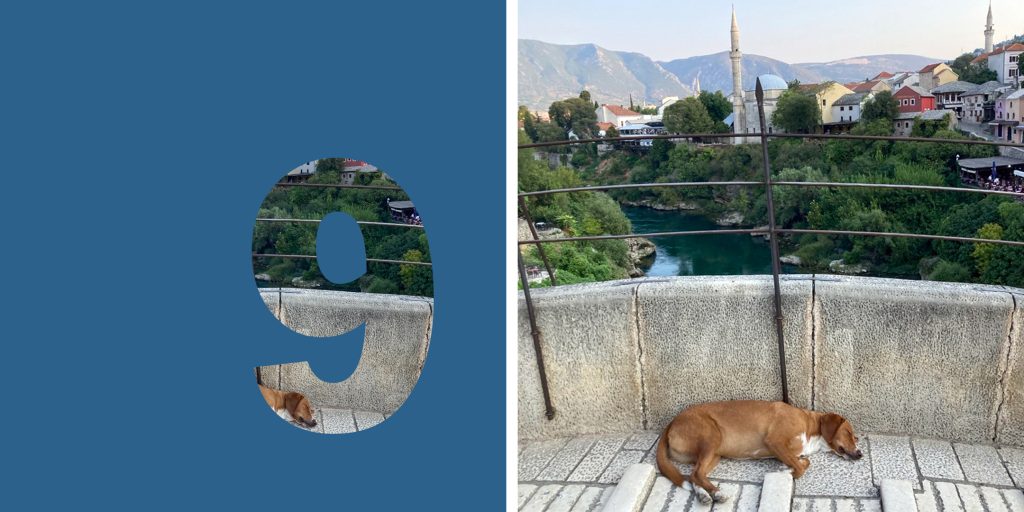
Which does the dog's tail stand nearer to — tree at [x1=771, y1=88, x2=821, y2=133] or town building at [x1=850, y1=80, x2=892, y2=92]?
tree at [x1=771, y1=88, x2=821, y2=133]

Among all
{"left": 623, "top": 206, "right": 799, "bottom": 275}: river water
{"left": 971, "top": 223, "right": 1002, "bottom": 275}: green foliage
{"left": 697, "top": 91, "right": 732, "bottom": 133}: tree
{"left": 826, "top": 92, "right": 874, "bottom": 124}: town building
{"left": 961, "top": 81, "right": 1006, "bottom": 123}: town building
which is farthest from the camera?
{"left": 697, "top": 91, "right": 732, "bottom": 133}: tree

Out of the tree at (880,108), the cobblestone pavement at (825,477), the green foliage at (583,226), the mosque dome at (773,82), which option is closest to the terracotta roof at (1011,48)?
the tree at (880,108)

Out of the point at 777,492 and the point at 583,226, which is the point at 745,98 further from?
the point at 777,492

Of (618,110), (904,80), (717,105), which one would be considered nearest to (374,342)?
(717,105)

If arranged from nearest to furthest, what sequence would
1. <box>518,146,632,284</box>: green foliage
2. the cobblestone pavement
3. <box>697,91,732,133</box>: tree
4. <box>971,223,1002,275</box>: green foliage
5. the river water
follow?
the cobblestone pavement → <box>518,146,632,284</box>: green foliage → <box>971,223,1002,275</box>: green foliage → the river water → <box>697,91,732,133</box>: tree

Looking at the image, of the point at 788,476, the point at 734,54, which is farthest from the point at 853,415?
the point at 734,54

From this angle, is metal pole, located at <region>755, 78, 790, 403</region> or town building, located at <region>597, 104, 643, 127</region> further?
town building, located at <region>597, 104, 643, 127</region>

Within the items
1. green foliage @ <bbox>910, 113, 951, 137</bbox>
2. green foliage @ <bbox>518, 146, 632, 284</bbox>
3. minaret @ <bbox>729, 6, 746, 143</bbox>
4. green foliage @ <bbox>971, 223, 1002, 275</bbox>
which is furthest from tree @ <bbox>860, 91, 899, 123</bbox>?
green foliage @ <bbox>518, 146, 632, 284</bbox>

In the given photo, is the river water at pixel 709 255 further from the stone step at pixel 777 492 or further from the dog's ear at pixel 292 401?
the dog's ear at pixel 292 401
